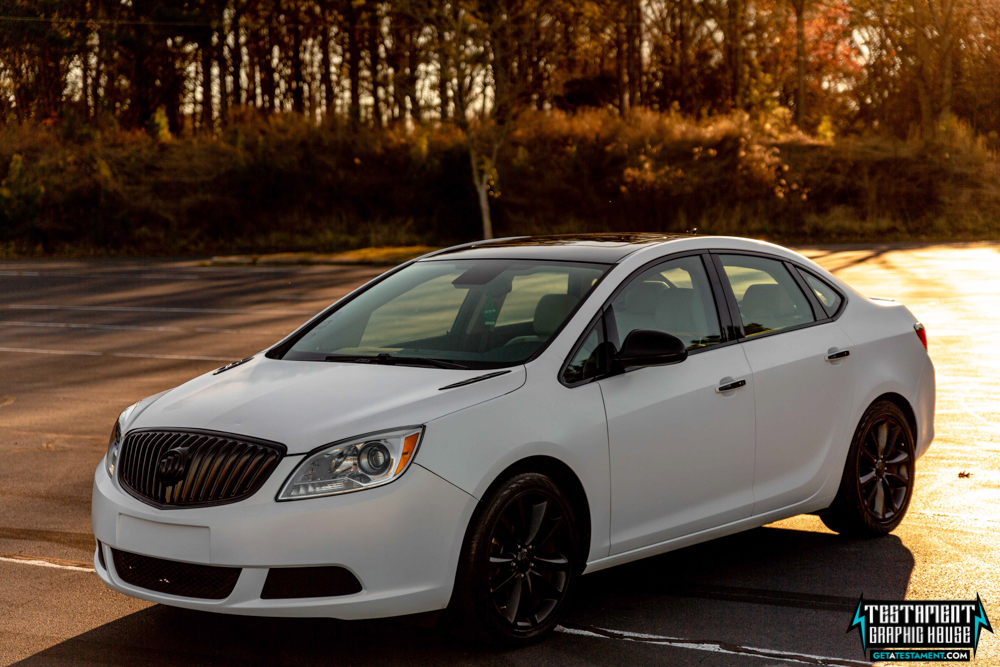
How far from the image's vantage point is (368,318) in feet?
18.4

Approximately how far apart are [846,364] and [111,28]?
1953 inches

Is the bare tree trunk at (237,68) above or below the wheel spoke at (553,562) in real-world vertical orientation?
above

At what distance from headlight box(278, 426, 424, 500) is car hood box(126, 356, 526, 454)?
0.04 m

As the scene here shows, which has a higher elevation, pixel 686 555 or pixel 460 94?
pixel 460 94

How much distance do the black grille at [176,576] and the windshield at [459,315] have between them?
1244 mm

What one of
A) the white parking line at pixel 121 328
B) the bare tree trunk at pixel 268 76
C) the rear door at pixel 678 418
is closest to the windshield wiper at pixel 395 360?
the rear door at pixel 678 418

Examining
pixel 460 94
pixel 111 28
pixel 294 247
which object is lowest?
pixel 294 247

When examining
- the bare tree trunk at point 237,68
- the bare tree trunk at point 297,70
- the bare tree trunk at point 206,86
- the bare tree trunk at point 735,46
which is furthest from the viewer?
the bare tree trunk at point 297,70

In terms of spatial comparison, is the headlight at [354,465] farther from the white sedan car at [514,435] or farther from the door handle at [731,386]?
the door handle at [731,386]

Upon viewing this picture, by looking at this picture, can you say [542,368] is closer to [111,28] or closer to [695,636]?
[695,636]

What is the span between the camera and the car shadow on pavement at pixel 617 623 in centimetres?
432

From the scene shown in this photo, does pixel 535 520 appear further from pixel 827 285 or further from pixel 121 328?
pixel 121 328

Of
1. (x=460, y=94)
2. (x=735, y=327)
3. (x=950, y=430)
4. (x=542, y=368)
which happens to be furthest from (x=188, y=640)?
(x=460, y=94)

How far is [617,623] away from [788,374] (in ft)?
5.15
